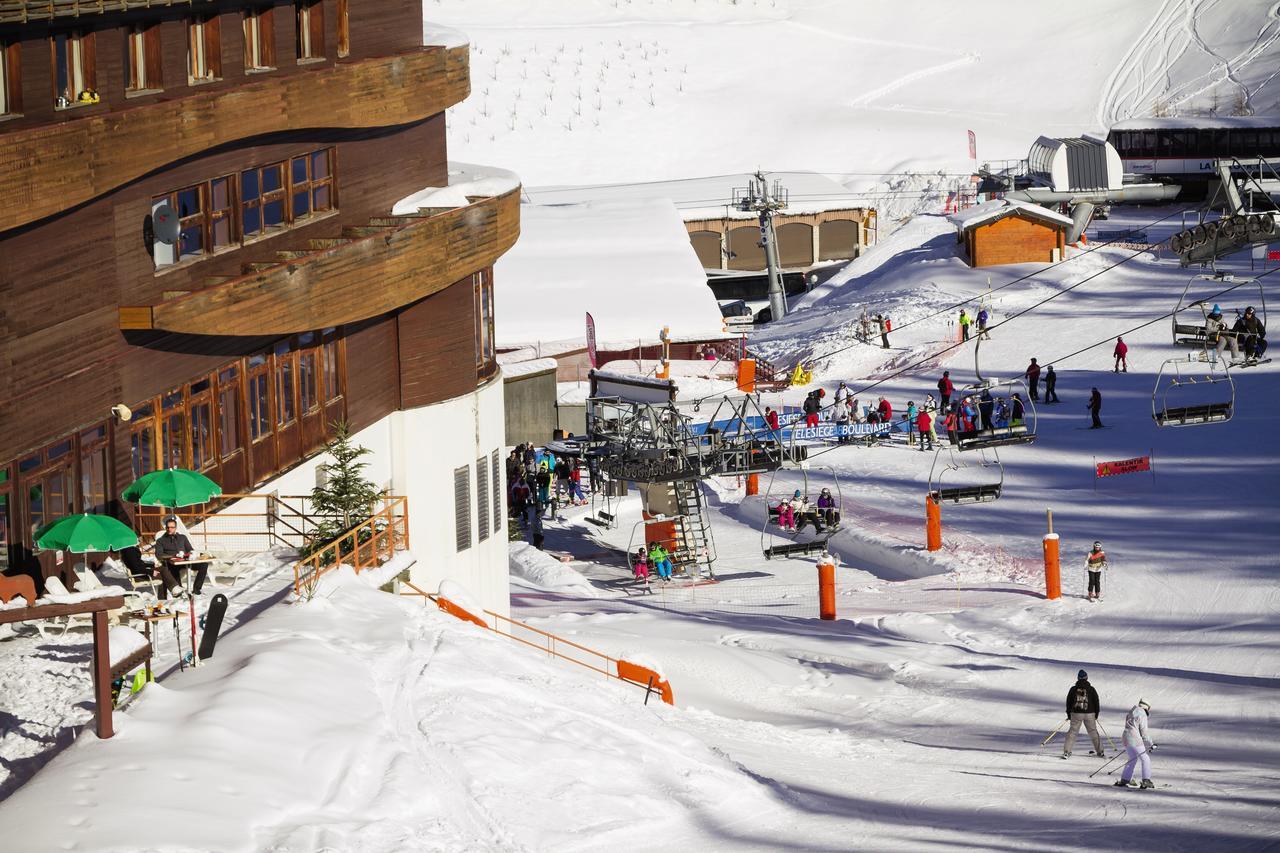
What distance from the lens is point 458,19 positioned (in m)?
115

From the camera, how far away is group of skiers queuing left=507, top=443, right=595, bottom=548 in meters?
42.2

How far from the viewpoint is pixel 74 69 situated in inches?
850

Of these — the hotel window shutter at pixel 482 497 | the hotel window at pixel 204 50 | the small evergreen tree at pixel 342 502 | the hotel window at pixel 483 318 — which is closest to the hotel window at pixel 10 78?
the hotel window at pixel 204 50

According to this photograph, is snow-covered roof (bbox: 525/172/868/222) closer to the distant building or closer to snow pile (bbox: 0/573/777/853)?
the distant building

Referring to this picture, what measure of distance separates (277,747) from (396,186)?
14.3 m

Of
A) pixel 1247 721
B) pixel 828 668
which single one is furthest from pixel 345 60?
pixel 1247 721

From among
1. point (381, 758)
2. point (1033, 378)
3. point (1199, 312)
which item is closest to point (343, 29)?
point (381, 758)

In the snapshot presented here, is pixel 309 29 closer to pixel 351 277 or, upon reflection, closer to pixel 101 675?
pixel 351 277

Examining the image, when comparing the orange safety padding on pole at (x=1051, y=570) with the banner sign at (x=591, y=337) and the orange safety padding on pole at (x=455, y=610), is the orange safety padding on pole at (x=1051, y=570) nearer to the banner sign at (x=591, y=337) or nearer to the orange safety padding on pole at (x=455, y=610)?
the orange safety padding on pole at (x=455, y=610)

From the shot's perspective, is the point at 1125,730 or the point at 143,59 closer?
the point at 1125,730

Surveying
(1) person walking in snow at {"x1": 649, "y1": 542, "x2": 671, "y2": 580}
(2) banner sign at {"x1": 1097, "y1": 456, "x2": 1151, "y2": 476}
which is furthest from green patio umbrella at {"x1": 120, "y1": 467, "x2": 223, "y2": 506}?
(2) banner sign at {"x1": 1097, "y1": 456, "x2": 1151, "y2": 476}

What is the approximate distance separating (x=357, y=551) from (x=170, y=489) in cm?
275

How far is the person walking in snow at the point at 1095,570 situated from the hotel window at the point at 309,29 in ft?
50.9

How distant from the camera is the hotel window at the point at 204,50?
80.2ft
